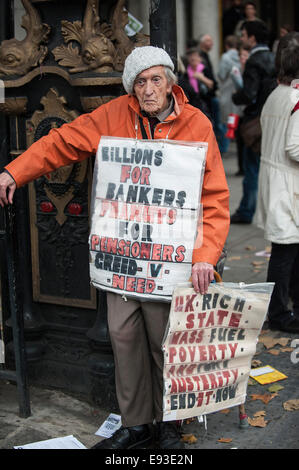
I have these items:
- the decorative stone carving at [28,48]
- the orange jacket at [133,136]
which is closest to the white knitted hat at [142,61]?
the orange jacket at [133,136]

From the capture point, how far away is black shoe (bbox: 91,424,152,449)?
11.5 feet

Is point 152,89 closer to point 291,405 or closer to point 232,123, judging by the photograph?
point 291,405

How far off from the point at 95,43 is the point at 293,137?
5.48 feet

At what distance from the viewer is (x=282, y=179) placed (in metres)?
4.88

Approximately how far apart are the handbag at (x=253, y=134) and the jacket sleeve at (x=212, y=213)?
383 centimetres

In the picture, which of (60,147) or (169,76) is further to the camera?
(60,147)

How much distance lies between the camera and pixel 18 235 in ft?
13.0

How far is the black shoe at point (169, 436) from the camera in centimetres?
348

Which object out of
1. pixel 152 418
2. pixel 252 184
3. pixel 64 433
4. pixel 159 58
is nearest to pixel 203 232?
pixel 159 58

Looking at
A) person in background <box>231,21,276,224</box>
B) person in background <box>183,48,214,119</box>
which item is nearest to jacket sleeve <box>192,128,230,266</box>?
person in background <box>231,21,276,224</box>

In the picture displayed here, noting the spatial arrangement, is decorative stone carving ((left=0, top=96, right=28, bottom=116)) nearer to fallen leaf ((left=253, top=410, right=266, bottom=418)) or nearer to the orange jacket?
the orange jacket

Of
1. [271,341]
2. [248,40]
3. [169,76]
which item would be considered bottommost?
[271,341]

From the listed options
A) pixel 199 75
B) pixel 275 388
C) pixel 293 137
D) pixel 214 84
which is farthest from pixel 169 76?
pixel 214 84

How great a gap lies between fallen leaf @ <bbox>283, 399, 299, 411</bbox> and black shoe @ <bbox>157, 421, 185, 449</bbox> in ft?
2.47
